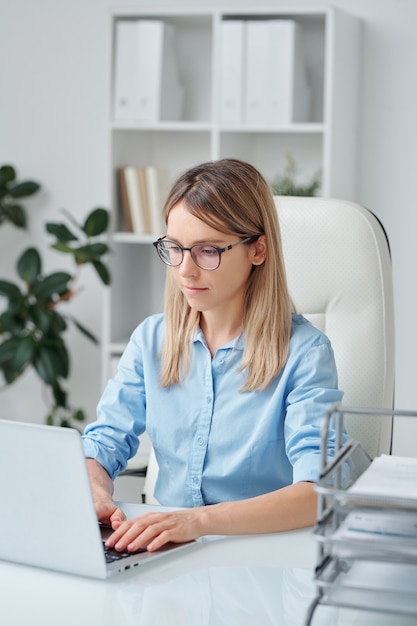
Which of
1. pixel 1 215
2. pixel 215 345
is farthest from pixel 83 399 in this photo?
pixel 215 345

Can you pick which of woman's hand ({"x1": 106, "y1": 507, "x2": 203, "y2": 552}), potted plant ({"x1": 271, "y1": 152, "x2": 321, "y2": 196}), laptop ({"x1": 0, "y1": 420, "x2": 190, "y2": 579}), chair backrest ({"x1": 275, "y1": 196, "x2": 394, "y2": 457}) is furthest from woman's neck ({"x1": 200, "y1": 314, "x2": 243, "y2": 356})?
potted plant ({"x1": 271, "y1": 152, "x2": 321, "y2": 196})

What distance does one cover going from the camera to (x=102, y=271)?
12.1 feet

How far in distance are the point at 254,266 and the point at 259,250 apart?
39 millimetres

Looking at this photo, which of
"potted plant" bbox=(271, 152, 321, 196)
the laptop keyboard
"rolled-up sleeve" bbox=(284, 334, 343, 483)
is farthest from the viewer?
"potted plant" bbox=(271, 152, 321, 196)

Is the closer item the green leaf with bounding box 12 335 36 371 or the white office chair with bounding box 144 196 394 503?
the white office chair with bounding box 144 196 394 503

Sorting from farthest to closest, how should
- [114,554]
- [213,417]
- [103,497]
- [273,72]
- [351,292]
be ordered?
1. [273,72]
2. [351,292]
3. [213,417]
4. [103,497]
5. [114,554]

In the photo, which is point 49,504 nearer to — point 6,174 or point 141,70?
point 141,70

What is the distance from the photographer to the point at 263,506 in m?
1.45

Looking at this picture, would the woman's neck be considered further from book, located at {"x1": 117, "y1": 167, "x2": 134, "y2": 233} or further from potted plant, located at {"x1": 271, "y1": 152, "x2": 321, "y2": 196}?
book, located at {"x1": 117, "y1": 167, "x2": 134, "y2": 233}

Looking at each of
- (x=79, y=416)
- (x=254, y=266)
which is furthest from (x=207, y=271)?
(x=79, y=416)

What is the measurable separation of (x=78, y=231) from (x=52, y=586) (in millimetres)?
2977

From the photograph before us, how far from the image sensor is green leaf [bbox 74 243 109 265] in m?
3.70

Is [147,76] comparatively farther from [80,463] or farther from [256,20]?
[80,463]

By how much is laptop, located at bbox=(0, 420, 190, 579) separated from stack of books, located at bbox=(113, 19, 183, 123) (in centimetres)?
257
